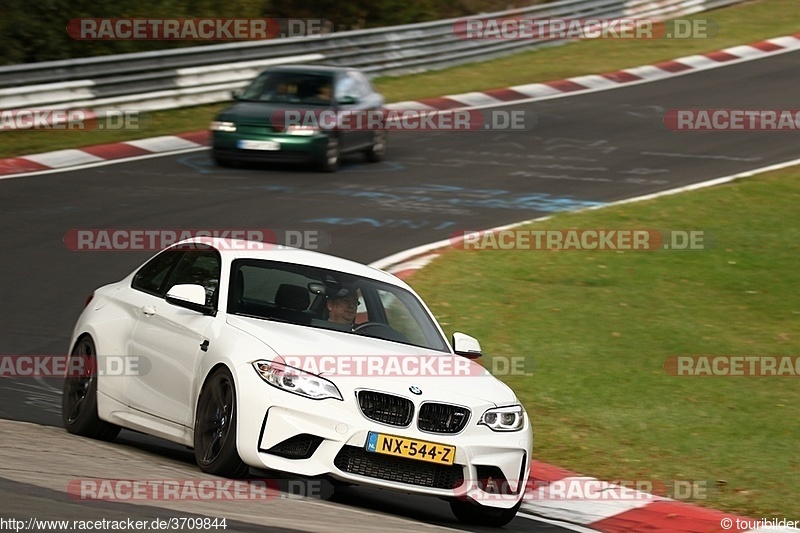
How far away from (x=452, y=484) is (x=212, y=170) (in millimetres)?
12997

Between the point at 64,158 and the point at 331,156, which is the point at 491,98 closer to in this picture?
the point at 331,156

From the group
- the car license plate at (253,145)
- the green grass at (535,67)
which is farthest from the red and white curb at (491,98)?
the car license plate at (253,145)

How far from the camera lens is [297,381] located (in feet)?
25.6

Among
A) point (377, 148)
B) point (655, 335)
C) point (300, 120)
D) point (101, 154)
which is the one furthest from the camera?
point (377, 148)

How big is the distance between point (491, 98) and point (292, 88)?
6.18m

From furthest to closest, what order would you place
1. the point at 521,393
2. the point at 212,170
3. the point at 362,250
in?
the point at 212,170 → the point at 362,250 → the point at 521,393

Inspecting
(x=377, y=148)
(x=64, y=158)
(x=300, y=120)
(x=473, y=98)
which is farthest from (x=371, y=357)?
(x=473, y=98)

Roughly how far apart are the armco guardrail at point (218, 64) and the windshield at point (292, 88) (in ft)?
10.2

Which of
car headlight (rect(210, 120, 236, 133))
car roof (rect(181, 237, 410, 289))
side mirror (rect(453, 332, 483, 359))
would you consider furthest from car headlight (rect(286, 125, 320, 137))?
side mirror (rect(453, 332, 483, 359))

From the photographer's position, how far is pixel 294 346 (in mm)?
8062

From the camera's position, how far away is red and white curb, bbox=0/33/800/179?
798 inches

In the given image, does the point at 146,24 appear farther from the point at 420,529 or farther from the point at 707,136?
the point at 420,529

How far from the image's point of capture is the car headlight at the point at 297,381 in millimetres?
7777

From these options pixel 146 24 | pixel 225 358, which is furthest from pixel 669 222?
pixel 146 24
